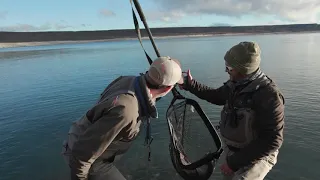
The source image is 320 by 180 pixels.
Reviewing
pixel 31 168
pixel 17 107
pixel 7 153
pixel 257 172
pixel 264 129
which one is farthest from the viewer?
pixel 17 107

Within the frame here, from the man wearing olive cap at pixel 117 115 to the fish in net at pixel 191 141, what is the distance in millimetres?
897

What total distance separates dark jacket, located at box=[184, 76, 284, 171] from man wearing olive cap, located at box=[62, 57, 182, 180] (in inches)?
29.8

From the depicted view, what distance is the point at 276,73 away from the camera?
15086 mm

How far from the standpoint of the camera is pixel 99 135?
8.29 ft

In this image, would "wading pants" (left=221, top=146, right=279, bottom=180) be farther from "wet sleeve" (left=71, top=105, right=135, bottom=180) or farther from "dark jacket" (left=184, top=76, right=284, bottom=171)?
"wet sleeve" (left=71, top=105, right=135, bottom=180)

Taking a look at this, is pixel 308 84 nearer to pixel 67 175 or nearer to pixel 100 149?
pixel 67 175

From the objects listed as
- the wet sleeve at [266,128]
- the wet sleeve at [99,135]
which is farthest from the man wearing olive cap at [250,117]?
the wet sleeve at [99,135]

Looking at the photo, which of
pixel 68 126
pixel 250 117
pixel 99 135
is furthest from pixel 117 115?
pixel 68 126

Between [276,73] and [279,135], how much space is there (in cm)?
1330

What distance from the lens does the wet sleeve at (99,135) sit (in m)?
2.49

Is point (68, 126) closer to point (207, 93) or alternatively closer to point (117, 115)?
point (207, 93)

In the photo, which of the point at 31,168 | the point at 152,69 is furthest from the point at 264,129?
the point at 31,168

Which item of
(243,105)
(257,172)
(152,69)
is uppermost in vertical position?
→ (152,69)

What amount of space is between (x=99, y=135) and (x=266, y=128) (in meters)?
1.56
